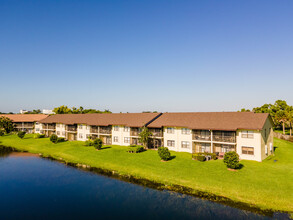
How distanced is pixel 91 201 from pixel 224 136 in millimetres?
27512

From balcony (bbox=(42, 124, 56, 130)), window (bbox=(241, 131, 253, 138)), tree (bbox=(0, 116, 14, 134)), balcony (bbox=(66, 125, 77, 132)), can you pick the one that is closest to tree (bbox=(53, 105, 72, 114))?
tree (bbox=(0, 116, 14, 134))

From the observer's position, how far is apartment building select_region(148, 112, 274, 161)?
111 ft

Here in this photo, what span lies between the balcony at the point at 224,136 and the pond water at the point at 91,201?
1894 cm

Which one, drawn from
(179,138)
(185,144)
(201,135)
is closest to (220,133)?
(201,135)

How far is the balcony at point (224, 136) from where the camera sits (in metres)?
35.7

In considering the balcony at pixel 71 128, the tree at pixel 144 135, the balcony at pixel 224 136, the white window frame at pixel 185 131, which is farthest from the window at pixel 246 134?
the balcony at pixel 71 128

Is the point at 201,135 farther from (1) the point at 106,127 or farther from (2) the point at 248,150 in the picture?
(1) the point at 106,127

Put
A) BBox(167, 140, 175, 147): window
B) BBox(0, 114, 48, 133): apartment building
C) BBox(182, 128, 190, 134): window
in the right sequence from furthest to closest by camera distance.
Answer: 1. BBox(0, 114, 48, 133): apartment building
2. BBox(167, 140, 175, 147): window
3. BBox(182, 128, 190, 134): window

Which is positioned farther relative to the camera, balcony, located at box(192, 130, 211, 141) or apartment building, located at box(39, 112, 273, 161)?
balcony, located at box(192, 130, 211, 141)

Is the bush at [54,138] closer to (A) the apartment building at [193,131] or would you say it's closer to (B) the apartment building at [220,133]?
(A) the apartment building at [193,131]

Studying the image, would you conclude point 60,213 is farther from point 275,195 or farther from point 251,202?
point 275,195

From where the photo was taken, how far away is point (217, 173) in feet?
89.6

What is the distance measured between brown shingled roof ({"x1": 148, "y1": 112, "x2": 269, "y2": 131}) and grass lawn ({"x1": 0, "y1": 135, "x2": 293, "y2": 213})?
6.62 metres

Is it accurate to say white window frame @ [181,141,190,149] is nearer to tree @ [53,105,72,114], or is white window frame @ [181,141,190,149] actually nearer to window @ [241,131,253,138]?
window @ [241,131,253,138]
